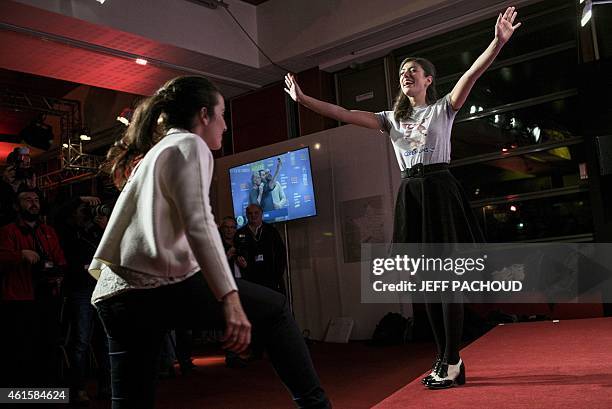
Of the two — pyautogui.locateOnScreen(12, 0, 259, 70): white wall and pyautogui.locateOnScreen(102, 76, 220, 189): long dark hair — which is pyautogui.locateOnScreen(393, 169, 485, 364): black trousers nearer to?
pyautogui.locateOnScreen(102, 76, 220, 189): long dark hair

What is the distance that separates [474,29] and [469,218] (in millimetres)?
4052

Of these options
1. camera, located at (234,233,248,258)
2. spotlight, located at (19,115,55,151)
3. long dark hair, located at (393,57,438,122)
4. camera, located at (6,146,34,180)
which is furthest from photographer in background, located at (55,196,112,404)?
spotlight, located at (19,115,55,151)

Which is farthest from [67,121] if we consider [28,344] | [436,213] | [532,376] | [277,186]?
[532,376]

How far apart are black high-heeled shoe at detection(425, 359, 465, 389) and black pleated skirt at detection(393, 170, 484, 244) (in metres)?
0.51

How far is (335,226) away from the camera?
6.63 m

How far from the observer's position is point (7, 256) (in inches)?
138

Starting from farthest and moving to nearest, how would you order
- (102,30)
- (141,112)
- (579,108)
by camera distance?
(102,30) → (579,108) → (141,112)

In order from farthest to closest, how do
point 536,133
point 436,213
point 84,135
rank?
point 84,135, point 536,133, point 436,213

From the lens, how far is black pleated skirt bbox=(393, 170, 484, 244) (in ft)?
8.21

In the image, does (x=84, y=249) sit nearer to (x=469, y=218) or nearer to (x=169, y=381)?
(x=169, y=381)

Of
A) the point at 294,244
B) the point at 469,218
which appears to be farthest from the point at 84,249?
the point at 294,244

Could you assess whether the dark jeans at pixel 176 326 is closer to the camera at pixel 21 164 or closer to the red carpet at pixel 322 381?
the red carpet at pixel 322 381

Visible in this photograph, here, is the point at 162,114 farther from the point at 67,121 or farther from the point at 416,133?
the point at 67,121

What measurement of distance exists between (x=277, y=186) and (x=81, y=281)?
3333 millimetres
